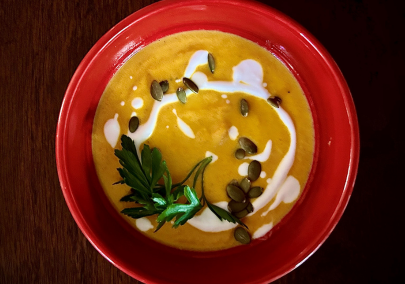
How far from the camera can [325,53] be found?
852 millimetres

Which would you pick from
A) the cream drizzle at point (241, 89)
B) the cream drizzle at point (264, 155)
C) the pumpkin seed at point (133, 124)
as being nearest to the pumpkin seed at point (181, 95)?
the cream drizzle at point (241, 89)

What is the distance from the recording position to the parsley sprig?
861 mm

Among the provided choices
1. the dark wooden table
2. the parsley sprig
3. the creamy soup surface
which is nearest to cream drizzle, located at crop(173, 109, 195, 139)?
the creamy soup surface

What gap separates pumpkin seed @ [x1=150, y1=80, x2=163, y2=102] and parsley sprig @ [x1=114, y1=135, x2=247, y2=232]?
0.46 ft

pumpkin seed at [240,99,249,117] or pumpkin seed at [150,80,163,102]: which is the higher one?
pumpkin seed at [150,80,163,102]

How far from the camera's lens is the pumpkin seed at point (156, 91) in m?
0.93

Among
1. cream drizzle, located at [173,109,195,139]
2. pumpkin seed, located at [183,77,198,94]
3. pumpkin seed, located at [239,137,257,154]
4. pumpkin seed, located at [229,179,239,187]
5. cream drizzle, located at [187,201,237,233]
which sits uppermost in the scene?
pumpkin seed, located at [183,77,198,94]

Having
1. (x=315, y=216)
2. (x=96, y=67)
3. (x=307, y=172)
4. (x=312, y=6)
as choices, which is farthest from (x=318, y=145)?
(x=96, y=67)

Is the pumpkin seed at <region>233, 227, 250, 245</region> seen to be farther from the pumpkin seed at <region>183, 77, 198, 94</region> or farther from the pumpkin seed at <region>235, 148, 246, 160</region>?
the pumpkin seed at <region>183, 77, 198, 94</region>

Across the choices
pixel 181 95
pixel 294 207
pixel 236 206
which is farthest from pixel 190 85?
pixel 294 207

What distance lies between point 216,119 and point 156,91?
0.19 meters

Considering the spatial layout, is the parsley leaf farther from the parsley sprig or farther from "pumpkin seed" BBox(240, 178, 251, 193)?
"pumpkin seed" BBox(240, 178, 251, 193)

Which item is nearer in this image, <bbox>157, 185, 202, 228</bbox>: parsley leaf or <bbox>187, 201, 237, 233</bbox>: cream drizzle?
<bbox>157, 185, 202, 228</bbox>: parsley leaf

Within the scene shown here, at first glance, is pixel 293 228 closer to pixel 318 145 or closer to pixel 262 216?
pixel 262 216
